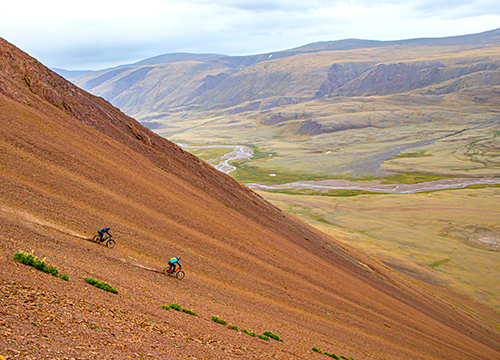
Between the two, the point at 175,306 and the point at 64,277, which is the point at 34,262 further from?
the point at 175,306

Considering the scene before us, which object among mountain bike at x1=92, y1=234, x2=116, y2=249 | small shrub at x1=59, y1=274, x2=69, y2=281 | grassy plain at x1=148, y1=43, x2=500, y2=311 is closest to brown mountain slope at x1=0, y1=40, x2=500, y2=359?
small shrub at x1=59, y1=274, x2=69, y2=281

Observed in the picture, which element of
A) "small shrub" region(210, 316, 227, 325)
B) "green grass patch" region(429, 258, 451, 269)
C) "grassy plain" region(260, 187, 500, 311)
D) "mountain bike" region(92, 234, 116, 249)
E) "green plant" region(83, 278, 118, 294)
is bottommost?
"green grass patch" region(429, 258, 451, 269)

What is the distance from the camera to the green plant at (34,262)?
39.4 feet

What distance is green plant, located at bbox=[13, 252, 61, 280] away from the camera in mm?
12023

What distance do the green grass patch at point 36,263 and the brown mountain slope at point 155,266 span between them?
0.30m

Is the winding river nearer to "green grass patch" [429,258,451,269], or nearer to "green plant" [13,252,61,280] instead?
"green grass patch" [429,258,451,269]

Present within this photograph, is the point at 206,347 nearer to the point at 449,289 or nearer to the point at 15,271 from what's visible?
the point at 15,271

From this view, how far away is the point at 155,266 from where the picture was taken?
699 inches

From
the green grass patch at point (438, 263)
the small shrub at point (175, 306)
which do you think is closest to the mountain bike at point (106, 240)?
the small shrub at point (175, 306)

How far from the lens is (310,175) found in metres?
119

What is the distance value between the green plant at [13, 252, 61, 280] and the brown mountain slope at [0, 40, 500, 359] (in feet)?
1.01

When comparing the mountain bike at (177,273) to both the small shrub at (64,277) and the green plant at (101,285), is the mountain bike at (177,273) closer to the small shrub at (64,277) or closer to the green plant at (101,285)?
the green plant at (101,285)

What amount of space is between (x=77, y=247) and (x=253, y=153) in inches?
5966

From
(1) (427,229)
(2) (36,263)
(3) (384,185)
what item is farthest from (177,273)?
(3) (384,185)
